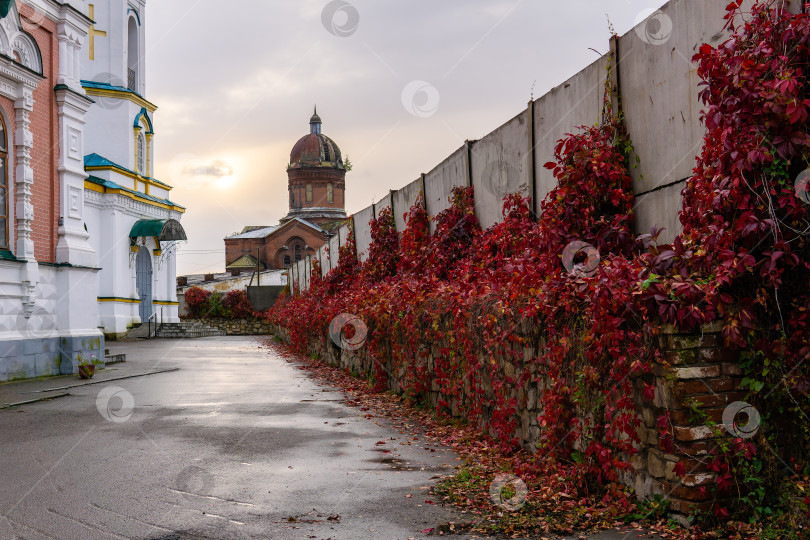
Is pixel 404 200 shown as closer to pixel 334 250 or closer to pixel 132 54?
pixel 334 250

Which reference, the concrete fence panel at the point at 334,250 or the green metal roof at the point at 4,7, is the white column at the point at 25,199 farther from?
the concrete fence panel at the point at 334,250

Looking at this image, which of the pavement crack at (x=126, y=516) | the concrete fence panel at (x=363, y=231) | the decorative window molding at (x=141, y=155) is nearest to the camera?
the pavement crack at (x=126, y=516)

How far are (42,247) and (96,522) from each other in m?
10.7

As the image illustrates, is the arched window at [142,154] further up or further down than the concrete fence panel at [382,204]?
further up

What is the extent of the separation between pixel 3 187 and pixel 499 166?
9.07 m

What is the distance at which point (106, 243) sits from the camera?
2939 centimetres

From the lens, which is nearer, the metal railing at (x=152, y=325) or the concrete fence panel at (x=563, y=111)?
the concrete fence panel at (x=563, y=111)

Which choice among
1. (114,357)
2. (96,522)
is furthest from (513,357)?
(114,357)

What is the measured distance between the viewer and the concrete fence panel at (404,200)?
13.6 meters

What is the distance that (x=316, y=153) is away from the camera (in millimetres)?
70875

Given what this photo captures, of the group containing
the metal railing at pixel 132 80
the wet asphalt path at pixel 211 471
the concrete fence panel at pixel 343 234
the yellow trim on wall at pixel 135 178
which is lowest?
the wet asphalt path at pixel 211 471

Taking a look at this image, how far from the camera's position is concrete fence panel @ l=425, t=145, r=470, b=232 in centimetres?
1102

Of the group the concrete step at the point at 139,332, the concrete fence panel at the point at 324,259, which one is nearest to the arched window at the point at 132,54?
the concrete step at the point at 139,332

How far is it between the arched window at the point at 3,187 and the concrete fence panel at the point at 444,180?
24.5 ft
